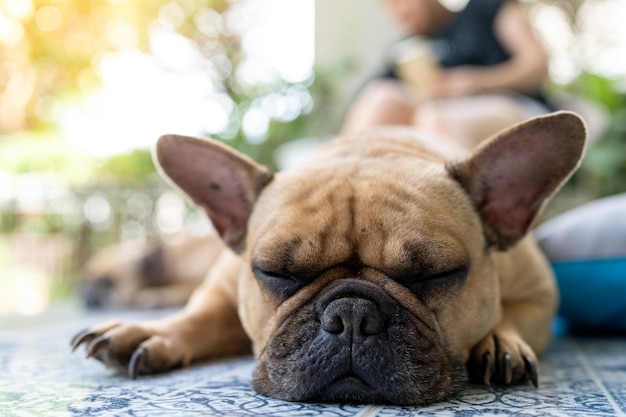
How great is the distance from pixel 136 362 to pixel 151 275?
2172 mm

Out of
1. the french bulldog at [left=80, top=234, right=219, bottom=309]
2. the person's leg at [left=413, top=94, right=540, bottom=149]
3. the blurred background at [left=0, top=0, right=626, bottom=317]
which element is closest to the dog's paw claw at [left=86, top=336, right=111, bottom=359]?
the person's leg at [left=413, top=94, right=540, bottom=149]

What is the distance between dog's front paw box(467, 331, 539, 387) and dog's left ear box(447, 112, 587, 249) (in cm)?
27

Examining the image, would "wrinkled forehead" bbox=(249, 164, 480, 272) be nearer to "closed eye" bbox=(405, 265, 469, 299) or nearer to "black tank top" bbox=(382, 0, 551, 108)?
"closed eye" bbox=(405, 265, 469, 299)

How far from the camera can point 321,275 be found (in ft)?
4.81

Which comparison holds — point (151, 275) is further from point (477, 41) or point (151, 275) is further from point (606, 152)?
point (606, 152)

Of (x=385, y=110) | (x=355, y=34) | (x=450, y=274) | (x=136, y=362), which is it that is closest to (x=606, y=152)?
(x=355, y=34)

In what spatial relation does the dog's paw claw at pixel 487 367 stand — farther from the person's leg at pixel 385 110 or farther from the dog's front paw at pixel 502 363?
the person's leg at pixel 385 110

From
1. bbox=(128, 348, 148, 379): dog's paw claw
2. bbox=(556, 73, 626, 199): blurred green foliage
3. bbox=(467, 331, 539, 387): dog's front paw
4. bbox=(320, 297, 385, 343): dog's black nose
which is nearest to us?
bbox=(320, 297, 385, 343): dog's black nose

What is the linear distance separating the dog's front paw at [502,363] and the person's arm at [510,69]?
7.23 feet

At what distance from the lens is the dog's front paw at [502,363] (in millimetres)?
1559

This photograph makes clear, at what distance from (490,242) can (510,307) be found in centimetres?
36

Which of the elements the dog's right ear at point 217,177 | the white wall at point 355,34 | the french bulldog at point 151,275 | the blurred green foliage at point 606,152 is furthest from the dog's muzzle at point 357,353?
the white wall at point 355,34

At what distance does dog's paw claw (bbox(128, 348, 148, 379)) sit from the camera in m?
1.69

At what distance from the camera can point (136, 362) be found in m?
1.70
